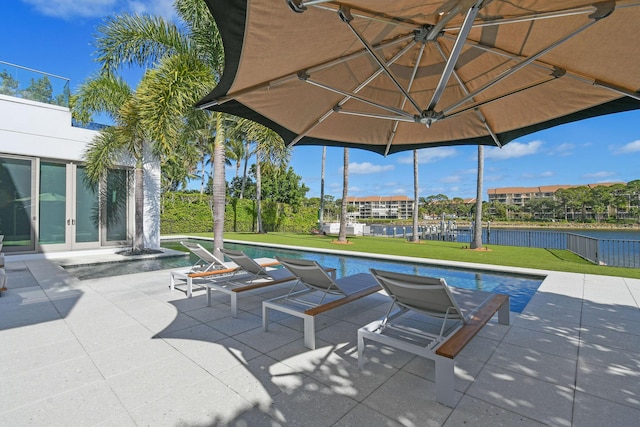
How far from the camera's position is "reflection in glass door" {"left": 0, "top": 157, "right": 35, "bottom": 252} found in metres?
10.1

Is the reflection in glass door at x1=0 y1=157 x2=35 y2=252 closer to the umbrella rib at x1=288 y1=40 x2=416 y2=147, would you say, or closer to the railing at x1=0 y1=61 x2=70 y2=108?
the railing at x1=0 y1=61 x2=70 y2=108

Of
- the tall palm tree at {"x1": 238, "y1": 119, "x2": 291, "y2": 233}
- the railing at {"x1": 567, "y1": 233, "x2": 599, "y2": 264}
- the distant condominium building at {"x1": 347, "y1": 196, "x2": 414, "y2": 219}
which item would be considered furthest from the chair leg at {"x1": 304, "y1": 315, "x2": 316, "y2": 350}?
the distant condominium building at {"x1": 347, "y1": 196, "x2": 414, "y2": 219}

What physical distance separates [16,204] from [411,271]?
12.9 metres

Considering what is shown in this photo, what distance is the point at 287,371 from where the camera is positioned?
3.01 metres

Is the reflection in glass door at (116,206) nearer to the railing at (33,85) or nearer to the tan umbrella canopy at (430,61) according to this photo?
the railing at (33,85)

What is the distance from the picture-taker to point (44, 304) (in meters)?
5.20

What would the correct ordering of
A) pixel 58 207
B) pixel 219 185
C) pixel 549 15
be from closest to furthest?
pixel 549 15 → pixel 219 185 → pixel 58 207

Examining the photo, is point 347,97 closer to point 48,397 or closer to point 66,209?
point 48,397

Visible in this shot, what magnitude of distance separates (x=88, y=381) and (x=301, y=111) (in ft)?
12.2

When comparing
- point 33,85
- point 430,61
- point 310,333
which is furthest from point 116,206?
point 430,61

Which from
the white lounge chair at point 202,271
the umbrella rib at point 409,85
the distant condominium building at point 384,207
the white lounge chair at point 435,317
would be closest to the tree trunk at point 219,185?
the white lounge chair at point 202,271

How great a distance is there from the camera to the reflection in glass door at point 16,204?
1006 centimetres

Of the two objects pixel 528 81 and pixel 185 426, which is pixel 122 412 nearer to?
pixel 185 426

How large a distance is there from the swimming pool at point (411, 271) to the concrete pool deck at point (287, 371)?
1.89 meters
